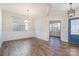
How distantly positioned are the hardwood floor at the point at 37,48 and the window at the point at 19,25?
0.20 metres

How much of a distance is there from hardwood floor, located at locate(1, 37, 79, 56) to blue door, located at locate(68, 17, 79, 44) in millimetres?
103

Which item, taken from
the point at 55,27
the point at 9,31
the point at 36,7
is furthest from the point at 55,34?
the point at 9,31

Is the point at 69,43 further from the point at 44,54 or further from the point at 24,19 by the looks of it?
the point at 24,19

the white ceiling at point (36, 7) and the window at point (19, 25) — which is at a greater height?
the white ceiling at point (36, 7)

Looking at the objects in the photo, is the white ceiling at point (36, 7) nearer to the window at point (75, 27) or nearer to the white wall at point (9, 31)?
the white wall at point (9, 31)

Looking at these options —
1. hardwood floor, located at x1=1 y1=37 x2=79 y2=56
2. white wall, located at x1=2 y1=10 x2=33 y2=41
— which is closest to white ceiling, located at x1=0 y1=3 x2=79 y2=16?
white wall, located at x1=2 y1=10 x2=33 y2=41

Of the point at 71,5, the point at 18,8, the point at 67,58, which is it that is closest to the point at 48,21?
the point at 71,5

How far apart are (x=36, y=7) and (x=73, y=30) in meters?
0.75

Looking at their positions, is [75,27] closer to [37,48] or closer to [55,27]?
[55,27]

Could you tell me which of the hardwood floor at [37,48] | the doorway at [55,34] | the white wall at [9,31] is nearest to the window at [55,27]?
the doorway at [55,34]

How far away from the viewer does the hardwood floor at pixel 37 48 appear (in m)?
1.53

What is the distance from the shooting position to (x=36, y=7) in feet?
5.18

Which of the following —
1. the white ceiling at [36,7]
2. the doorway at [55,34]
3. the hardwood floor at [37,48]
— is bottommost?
the hardwood floor at [37,48]

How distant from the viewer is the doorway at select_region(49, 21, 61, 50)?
1647 millimetres
